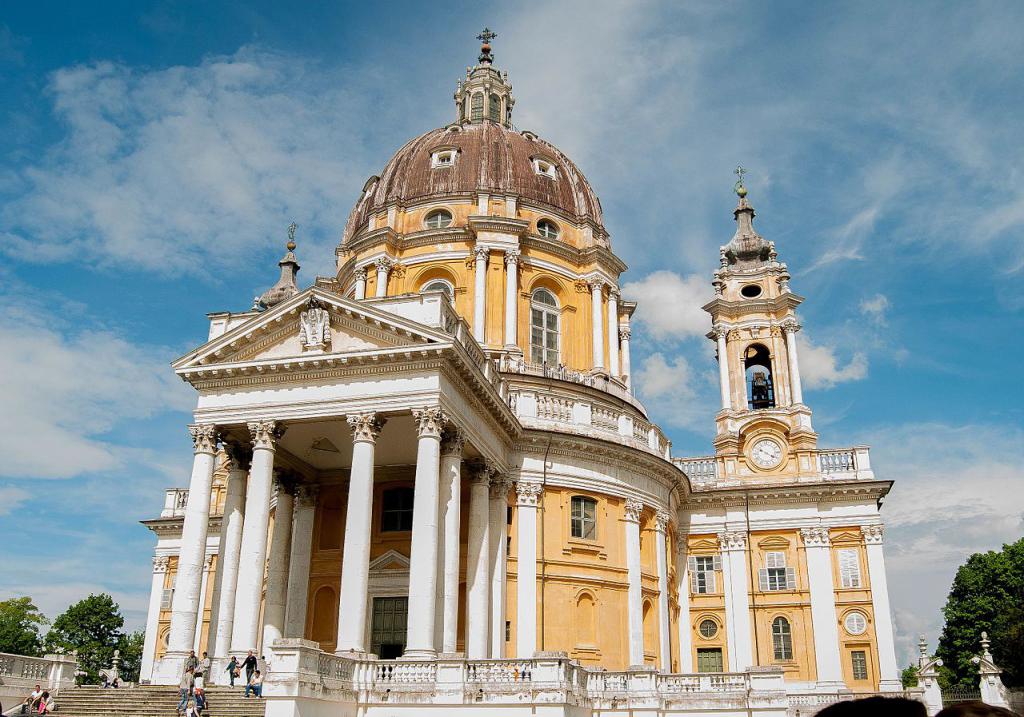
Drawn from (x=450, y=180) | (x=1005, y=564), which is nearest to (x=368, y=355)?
(x=450, y=180)

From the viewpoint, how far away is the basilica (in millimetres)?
23406

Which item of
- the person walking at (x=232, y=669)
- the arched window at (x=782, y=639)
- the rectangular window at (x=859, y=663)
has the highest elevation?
the arched window at (x=782, y=639)

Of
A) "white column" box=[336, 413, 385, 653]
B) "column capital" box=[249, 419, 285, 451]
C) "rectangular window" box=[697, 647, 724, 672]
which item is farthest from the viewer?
"rectangular window" box=[697, 647, 724, 672]

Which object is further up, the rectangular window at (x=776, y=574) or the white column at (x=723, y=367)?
the white column at (x=723, y=367)

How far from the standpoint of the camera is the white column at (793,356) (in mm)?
41938

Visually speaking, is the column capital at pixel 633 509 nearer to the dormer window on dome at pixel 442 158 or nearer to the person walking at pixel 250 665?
the person walking at pixel 250 665

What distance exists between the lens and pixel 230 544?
2597 cm

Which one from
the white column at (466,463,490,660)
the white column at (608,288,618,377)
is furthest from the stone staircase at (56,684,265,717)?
the white column at (608,288,618,377)

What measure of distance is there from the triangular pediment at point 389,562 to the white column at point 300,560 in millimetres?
2265

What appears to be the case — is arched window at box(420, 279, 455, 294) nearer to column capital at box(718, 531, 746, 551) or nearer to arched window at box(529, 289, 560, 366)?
arched window at box(529, 289, 560, 366)

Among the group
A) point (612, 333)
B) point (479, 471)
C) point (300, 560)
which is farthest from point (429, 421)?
point (612, 333)

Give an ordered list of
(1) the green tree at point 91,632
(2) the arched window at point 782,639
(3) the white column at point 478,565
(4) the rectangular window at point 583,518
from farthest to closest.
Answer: (1) the green tree at point 91,632, (2) the arched window at point 782,639, (4) the rectangular window at point 583,518, (3) the white column at point 478,565

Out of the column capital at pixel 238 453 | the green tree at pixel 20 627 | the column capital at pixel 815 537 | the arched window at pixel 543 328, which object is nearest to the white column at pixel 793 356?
the column capital at pixel 815 537

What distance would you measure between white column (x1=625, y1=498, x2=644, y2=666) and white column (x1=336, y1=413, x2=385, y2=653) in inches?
425
